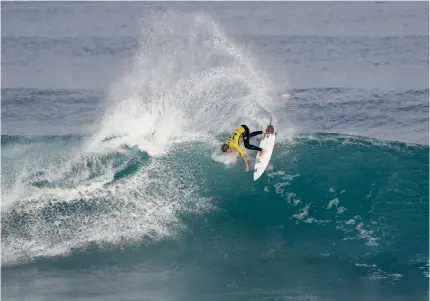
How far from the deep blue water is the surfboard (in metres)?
0.39

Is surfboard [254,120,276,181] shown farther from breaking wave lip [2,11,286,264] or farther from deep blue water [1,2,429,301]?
breaking wave lip [2,11,286,264]

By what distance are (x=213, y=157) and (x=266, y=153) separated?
1414 mm

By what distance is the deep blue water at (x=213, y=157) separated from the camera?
13.6 meters

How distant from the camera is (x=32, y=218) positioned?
578 inches

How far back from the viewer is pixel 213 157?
53.9 feet

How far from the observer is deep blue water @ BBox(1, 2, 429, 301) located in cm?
1365

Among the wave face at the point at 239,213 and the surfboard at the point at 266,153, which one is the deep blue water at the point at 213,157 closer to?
the wave face at the point at 239,213

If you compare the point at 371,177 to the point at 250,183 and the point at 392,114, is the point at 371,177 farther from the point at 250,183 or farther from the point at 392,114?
the point at 392,114

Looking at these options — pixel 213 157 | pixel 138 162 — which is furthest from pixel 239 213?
pixel 138 162

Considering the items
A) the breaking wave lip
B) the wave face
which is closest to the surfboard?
the wave face

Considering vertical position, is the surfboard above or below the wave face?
above

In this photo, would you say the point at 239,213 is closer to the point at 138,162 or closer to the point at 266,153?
the point at 266,153

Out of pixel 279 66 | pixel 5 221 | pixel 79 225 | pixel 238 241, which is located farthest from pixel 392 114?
pixel 5 221

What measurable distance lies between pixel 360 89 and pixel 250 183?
23.5 feet
